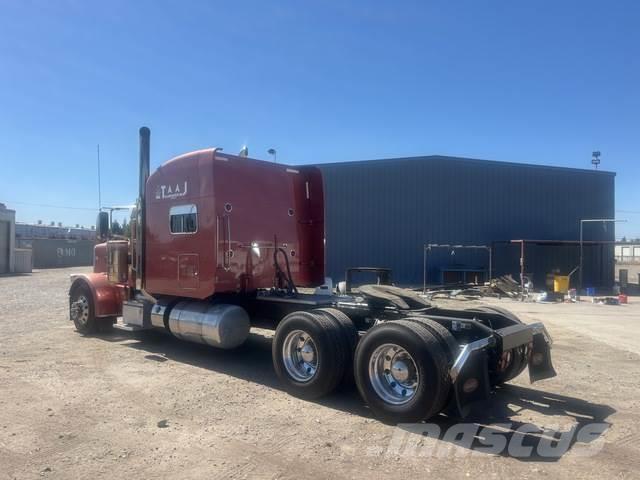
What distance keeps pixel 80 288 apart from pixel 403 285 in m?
17.1

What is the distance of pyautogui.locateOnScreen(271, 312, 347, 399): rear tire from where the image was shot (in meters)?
6.36

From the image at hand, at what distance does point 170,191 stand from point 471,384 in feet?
19.1

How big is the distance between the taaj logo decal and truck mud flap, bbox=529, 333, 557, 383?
5.60 m

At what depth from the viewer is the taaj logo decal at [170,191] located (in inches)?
344

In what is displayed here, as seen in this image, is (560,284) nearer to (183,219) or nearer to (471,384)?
(183,219)

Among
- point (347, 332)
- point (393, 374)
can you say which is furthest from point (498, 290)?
point (393, 374)

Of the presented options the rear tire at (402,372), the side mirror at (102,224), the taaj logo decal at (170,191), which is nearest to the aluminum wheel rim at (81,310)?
the side mirror at (102,224)

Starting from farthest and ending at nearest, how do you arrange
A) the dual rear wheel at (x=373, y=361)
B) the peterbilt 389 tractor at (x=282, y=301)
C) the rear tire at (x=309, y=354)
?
the rear tire at (x=309, y=354), the peterbilt 389 tractor at (x=282, y=301), the dual rear wheel at (x=373, y=361)

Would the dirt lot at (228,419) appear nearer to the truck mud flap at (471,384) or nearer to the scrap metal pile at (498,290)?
the truck mud flap at (471,384)

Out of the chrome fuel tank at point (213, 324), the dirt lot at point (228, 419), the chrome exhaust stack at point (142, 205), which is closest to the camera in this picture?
the dirt lot at point (228, 419)

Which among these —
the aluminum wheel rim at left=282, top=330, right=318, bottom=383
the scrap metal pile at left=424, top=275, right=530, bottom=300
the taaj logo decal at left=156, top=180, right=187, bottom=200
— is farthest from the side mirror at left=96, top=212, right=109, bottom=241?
the scrap metal pile at left=424, top=275, right=530, bottom=300

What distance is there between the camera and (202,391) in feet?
22.5

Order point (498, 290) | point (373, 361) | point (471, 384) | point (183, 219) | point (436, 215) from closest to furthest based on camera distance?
1. point (471, 384)
2. point (373, 361)
3. point (183, 219)
4. point (498, 290)
5. point (436, 215)

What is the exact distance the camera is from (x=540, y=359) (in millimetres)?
6586
